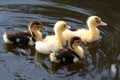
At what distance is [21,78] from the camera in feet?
17.3

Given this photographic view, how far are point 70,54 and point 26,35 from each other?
774 millimetres

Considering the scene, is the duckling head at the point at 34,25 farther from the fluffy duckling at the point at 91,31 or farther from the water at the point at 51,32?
the fluffy duckling at the point at 91,31

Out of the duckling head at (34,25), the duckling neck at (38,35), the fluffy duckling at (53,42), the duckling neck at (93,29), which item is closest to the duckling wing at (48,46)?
the fluffy duckling at (53,42)

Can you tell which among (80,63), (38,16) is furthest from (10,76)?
(38,16)

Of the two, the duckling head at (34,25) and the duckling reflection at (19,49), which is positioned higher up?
the duckling head at (34,25)

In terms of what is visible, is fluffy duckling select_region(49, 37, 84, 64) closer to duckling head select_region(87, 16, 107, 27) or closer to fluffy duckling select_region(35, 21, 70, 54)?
fluffy duckling select_region(35, 21, 70, 54)

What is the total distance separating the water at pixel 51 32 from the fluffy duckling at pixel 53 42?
101 mm

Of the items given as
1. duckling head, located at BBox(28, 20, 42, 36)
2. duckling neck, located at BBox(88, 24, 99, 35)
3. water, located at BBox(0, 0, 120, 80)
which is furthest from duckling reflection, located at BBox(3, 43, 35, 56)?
duckling neck, located at BBox(88, 24, 99, 35)

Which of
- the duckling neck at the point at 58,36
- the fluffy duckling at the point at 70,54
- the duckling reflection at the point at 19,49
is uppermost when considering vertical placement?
the duckling neck at the point at 58,36

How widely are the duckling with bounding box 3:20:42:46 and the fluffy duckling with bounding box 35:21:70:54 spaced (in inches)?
5.8

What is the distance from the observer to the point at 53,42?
5.89m

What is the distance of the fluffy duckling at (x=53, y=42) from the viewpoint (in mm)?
5871

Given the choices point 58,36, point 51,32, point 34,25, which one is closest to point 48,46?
point 58,36

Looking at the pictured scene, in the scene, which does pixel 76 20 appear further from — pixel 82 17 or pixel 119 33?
pixel 119 33
